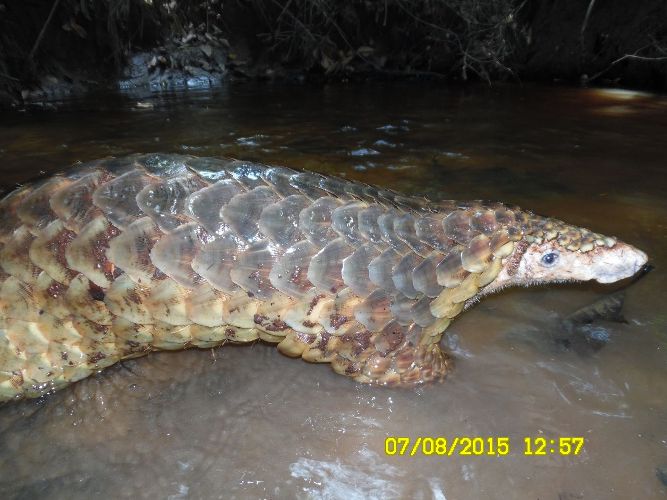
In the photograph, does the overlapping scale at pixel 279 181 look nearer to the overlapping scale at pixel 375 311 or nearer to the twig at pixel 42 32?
the overlapping scale at pixel 375 311

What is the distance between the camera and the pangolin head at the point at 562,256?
2.29m

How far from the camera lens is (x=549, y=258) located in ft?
7.72

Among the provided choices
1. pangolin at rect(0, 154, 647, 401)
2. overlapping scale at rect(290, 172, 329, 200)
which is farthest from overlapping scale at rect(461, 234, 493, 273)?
overlapping scale at rect(290, 172, 329, 200)

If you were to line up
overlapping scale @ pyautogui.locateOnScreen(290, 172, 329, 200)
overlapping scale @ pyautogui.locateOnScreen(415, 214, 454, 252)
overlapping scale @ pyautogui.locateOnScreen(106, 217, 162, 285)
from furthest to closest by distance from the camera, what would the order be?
overlapping scale @ pyautogui.locateOnScreen(415, 214, 454, 252), overlapping scale @ pyautogui.locateOnScreen(290, 172, 329, 200), overlapping scale @ pyautogui.locateOnScreen(106, 217, 162, 285)

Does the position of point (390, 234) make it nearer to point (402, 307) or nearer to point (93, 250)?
point (402, 307)

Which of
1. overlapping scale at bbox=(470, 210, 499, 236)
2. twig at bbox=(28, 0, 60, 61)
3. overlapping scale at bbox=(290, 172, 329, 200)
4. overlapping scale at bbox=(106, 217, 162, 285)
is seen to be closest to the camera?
overlapping scale at bbox=(106, 217, 162, 285)

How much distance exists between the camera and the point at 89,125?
5848 mm

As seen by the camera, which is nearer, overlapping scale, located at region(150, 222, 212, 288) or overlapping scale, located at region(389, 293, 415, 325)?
overlapping scale, located at region(150, 222, 212, 288)

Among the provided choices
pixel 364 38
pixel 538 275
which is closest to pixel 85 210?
pixel 538 275

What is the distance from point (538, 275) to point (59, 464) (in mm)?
2246

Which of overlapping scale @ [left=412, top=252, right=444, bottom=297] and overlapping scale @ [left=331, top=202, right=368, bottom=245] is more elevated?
overlapping scale @ [left=331, top=202, right=368, bottom=245]

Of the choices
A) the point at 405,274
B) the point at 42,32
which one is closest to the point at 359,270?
the point at 405,274
